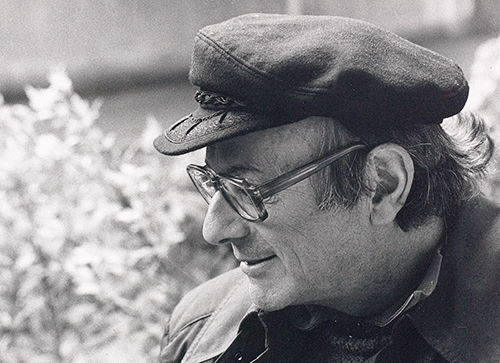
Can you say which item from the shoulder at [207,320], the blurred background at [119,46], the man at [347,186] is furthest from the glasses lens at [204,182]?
the blurred background at [119,46]

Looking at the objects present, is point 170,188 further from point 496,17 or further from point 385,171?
point 496,17

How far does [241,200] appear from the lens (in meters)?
2.06

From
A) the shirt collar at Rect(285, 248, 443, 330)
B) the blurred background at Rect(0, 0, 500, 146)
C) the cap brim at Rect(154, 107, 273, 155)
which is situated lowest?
the blurred background at Rect(0, 0, 500, 146)

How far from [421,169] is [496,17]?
137 inches

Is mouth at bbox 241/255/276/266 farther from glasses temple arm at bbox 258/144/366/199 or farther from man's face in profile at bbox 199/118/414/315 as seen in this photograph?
glasses temple arm at bbox 258/144/366/199

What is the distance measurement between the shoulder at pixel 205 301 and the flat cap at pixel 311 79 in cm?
73

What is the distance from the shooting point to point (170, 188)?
146 inches

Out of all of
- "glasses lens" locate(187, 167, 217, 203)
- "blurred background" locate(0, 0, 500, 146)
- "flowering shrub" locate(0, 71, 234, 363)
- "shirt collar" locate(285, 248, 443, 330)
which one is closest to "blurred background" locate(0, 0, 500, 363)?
"flowering shrub" locate(0, 71, 234, 363)

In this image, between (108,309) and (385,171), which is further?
(108,309)

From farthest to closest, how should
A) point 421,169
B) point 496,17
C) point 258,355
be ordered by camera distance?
1. point 496,17
2. point 258,355
3. point 421,169

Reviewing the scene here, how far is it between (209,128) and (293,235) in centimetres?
38

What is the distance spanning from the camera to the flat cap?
187 cm

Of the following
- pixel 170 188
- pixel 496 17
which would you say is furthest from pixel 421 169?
pixel 496 17

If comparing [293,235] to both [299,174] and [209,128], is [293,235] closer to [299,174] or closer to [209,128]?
[299,174]
